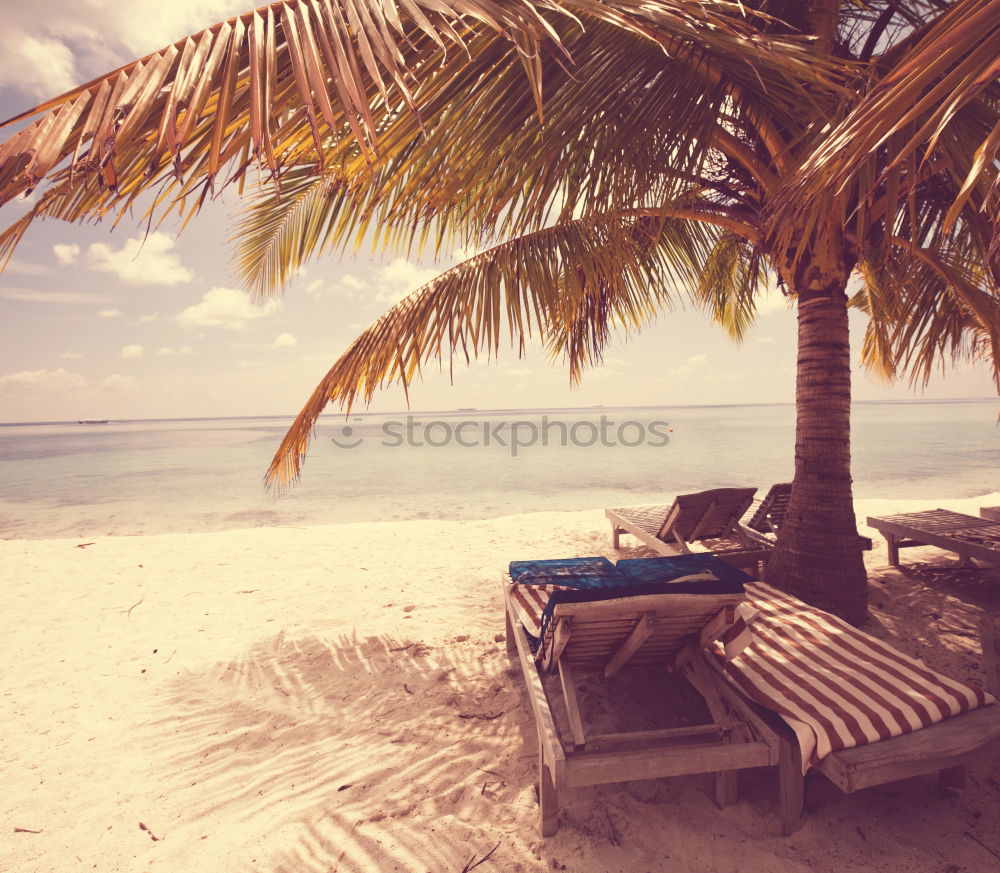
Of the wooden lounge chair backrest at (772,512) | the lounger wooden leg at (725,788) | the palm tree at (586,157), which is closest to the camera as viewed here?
the palm tree at (586,157)

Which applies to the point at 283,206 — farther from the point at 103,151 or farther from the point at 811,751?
the point at 811,751

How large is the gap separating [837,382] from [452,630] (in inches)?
131

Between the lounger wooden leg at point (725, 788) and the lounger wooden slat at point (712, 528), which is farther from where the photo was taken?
the lounger wooden slat at point (712, 528)

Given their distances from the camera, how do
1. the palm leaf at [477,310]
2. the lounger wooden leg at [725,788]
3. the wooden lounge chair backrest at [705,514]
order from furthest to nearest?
the wooden lounge chair backrest at [705,514] → the palm leaf at [477,310] → the lounger wooden leg at [725,788]

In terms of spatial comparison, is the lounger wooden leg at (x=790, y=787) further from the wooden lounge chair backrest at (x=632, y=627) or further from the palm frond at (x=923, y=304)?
the palm frond at (x=923, y=304)

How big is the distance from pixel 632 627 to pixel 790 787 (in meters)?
0.81

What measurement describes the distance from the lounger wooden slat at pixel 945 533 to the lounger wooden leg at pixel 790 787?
3354mm

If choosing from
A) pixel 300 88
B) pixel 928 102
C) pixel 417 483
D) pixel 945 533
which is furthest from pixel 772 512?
pixel 417 483

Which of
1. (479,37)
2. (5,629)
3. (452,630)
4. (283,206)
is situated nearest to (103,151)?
(479,37)

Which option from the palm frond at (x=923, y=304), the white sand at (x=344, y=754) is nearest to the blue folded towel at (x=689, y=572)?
the white sand at (x=344, y=754)

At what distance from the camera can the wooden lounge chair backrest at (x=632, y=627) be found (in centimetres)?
210

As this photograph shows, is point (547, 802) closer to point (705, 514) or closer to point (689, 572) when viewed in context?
point (689, 572)

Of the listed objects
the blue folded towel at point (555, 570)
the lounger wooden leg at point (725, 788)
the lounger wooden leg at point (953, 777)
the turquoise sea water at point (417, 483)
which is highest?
the blue folded towel at point (555, 570)

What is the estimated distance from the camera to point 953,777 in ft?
7.10
